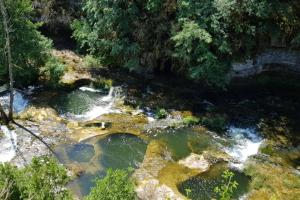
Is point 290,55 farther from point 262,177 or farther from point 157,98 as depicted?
point 262,177

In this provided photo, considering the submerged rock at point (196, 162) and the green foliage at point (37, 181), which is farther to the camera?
the submerged rock at point (196, 162)

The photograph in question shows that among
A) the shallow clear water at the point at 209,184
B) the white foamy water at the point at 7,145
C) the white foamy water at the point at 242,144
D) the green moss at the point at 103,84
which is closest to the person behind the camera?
the shallow clear water at the point at 209,184

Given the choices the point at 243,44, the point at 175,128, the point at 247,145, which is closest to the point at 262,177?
the point at 247,145

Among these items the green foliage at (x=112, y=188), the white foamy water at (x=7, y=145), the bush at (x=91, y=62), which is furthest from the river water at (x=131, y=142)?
the green foliage at (x=112, y=188)

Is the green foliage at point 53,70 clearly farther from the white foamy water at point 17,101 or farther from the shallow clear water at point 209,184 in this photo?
the shallow clear water at point 209,184

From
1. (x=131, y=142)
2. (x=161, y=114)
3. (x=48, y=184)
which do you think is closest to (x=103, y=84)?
(x=161, y=114)

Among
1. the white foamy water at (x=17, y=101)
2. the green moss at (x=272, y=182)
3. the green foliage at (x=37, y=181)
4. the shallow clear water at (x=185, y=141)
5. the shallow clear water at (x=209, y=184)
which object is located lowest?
the shallow clear water at (x=209, y=184)
